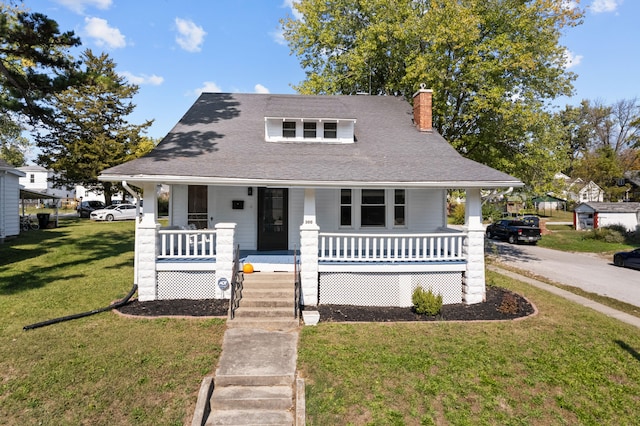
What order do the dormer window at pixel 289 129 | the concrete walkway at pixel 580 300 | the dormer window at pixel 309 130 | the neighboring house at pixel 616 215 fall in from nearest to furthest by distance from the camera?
the concrete walkway at pixel 580 300
the dormer window at pixel 289 129
the dormer window at pixel 309 130
the neighboring house at pixel 616 215

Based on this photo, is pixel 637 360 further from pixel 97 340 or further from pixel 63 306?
pixel 63 306

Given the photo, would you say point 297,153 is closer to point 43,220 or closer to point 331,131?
point 331,131

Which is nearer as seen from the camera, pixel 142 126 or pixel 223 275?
pixel 223 275

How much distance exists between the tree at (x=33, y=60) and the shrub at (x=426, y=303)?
Result: 13548 mm

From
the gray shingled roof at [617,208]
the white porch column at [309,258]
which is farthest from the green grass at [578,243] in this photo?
the white porch column at [309,258]

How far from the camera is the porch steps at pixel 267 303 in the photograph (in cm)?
820

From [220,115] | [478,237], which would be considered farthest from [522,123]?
[220,115]

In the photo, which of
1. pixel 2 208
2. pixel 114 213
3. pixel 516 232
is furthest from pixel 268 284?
pixel 114 213

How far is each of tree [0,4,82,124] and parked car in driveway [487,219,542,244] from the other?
92.6 ft

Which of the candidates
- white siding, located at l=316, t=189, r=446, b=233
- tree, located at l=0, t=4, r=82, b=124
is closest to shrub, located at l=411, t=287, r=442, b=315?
white siding, located at l=316, t=189, r=446, b=233

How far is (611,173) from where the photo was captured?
141ft

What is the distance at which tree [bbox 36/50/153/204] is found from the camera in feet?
111

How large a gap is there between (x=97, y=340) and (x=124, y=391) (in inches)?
84.6

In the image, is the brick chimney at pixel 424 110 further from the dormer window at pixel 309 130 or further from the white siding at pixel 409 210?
the dormer window at pixel 309 130
